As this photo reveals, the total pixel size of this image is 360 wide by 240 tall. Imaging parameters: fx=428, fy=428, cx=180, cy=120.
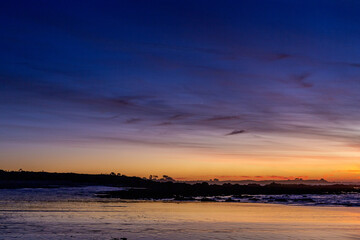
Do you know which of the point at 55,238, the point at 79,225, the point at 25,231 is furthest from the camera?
the point at 79,225

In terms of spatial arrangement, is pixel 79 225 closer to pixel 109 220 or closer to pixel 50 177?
pixel 109 220

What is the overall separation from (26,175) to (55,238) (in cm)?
16827

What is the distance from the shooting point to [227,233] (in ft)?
78.9

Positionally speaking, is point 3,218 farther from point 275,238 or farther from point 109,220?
point 275,238

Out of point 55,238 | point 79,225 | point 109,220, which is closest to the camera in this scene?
point 55,238

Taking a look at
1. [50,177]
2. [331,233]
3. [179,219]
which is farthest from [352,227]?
[50,177]

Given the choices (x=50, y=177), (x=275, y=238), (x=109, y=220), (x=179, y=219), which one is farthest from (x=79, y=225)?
(x=50, y=177)

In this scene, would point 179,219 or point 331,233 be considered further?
point 179,219

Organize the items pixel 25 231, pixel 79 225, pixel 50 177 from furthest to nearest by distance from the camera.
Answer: pixel 50 177, pixel 79 225, pixel 25 231

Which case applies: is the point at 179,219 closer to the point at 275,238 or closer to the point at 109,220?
the point at 109,220

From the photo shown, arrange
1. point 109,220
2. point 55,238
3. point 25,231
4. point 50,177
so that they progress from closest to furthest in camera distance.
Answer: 1. point 55,238
2. point 25,231
3. point 109,220
4. point 50,177

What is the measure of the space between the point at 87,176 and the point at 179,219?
158 m

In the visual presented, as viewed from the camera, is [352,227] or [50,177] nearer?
[352,227]

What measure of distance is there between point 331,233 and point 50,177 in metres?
166
